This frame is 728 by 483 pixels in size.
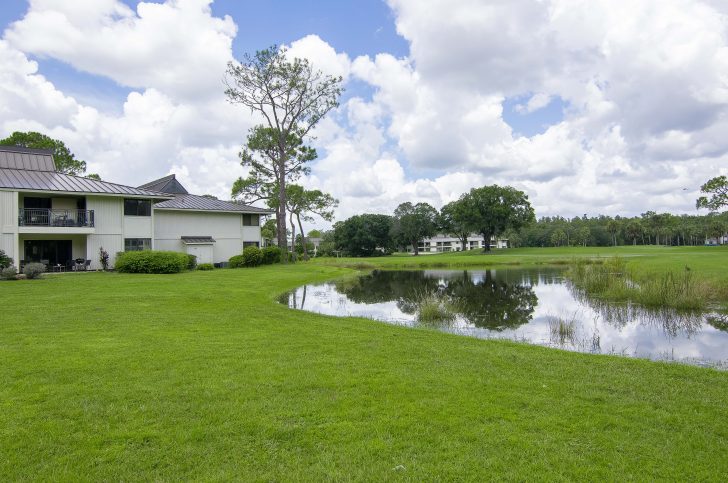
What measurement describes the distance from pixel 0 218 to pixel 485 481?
28.4 metres

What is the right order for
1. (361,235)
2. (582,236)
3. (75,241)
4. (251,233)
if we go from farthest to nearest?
1. (582,236)
2. (361,235)
3. (251,233)
4. (75,241)

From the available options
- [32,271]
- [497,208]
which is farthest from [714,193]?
[32,271]

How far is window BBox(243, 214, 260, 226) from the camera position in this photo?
36.8 metres

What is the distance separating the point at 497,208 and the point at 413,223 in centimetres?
1872

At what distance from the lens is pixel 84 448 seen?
408 cm

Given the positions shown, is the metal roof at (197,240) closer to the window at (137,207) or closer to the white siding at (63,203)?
the window at (137,207)

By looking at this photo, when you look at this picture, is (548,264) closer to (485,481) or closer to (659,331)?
(659,331)

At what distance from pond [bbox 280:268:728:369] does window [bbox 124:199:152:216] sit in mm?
14073

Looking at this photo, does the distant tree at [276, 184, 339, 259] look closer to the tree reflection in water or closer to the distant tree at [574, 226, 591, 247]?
the tree reflection in water

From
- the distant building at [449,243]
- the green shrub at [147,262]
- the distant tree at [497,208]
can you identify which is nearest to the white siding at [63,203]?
the green shrub at [147,262]

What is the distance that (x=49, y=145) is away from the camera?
3950 centimetres

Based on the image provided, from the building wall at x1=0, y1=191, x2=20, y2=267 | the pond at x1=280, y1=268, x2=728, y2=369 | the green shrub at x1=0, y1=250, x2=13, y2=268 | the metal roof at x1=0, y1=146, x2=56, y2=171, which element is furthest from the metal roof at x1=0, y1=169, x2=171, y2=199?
the pond at x1=280, y1=268, x2=728, y2=369

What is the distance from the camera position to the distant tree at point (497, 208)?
6719cm

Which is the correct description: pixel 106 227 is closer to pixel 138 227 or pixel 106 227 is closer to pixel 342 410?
pixel 138 227
